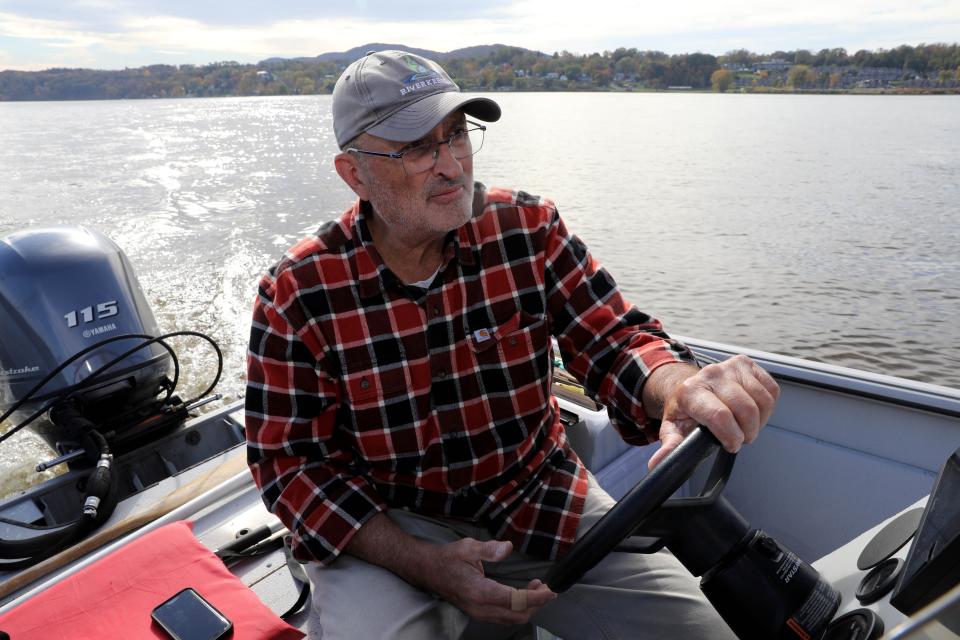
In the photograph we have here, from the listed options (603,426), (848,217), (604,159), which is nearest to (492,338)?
(603,426)

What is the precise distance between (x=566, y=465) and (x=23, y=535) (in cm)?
130

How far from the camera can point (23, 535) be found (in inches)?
68.6

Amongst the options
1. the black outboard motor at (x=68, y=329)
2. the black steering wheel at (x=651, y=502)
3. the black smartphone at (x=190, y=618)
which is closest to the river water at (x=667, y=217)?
the black outboard motor at (x=68, y=329)

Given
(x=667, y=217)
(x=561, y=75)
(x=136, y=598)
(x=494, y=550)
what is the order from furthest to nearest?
(x=561, y=75) < (x=667, y=217) < (x=136, y=598) < (x=494, y=550)

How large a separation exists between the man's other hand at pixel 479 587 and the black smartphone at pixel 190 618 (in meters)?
0.40

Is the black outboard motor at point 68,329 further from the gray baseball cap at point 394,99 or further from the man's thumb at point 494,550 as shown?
the man's thumb at point 494,550

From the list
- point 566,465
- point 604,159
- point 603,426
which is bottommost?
point 604,159

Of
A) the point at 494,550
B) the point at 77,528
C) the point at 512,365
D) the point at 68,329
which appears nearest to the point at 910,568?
the point at 494,550

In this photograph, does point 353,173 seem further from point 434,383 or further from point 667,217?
point 667,217

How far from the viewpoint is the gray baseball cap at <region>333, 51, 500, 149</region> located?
146 centimetres

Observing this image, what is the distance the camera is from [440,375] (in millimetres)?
1492

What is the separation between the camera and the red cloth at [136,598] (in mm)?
1351

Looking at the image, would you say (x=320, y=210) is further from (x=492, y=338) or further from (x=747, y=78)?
(x=747, y=78)

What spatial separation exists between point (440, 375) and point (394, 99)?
564 mm
